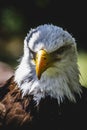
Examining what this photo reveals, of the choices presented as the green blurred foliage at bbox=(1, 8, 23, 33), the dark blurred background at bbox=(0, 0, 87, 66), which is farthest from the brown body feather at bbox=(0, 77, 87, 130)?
A: the green blurred foliage at bbox=(1, 8, 23, 33)

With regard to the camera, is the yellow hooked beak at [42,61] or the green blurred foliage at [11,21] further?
the green blurred foliage at [11,21]

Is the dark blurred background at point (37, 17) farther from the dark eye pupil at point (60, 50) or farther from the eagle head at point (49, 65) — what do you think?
the dark eye pupil at point (60, 50)

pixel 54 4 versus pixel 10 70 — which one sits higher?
pixel 54 4

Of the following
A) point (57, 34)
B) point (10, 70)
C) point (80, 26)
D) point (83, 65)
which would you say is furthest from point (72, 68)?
point (80, 26)

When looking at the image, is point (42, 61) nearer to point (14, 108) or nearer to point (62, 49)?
point (62, 49)

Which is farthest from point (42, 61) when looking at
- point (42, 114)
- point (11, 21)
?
point (11, 21)

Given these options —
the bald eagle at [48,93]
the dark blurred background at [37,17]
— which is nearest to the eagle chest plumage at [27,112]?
the bald eagle at [48,93]

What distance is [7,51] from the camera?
891 cm

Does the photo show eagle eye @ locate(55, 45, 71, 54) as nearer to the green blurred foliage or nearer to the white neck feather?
the white neck feather

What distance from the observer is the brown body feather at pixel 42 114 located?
5.44 metres

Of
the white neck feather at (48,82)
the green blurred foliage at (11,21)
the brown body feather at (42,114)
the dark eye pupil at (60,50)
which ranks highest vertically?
the green blurred foliage at (11,21)

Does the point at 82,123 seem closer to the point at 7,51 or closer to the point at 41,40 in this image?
the point at 41,40

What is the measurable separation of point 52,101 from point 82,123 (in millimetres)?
295

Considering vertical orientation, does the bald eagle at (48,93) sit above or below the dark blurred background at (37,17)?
below
